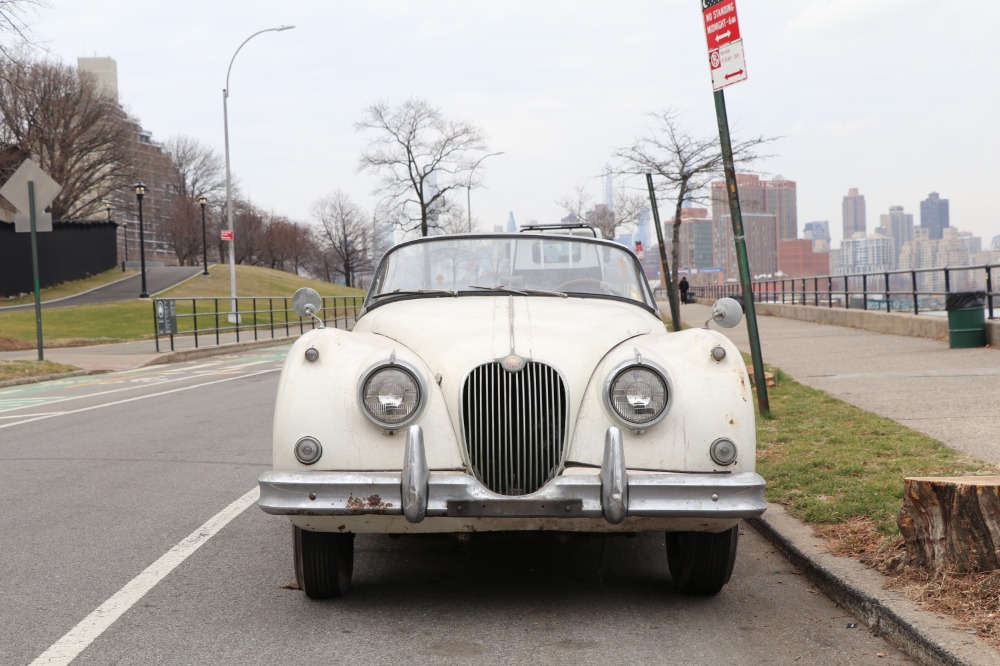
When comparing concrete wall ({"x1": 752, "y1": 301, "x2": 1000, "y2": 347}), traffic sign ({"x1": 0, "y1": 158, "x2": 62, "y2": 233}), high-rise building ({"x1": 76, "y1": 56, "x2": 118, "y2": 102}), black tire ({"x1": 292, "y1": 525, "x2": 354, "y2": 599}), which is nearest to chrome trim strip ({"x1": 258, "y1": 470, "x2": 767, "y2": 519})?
black tire ({"x1": 292, "y1": 525, "x2": 354, "y2": 599})

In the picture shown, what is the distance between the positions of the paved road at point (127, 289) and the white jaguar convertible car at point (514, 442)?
124ft

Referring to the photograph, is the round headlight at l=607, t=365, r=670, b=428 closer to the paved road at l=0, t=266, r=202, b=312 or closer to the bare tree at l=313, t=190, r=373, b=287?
the paved road at l=0, t=266, r=202, b=312

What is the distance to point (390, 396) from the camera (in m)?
4.14

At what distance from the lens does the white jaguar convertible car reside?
396 centimetres

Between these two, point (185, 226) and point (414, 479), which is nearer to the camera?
point (414, 479)

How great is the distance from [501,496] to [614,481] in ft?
1.46

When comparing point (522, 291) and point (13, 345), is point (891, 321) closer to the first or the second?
point (522, 291)

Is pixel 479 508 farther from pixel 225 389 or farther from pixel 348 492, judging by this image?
pixel 225 389

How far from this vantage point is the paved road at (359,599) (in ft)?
12.7

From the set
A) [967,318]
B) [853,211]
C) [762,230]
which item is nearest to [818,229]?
[853,211]

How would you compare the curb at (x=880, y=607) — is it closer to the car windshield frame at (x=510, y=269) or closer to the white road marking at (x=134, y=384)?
the car windshield frame at (x=510, y=269)

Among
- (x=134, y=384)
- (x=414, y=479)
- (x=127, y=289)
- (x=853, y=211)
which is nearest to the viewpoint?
(x=414, y=479)

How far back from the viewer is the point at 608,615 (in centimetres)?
431

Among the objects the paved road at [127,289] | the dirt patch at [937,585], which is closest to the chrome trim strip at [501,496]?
the dirt patch at [937,585]
